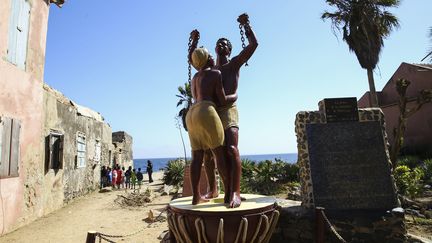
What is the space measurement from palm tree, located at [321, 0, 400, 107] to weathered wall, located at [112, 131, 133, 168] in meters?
14.8

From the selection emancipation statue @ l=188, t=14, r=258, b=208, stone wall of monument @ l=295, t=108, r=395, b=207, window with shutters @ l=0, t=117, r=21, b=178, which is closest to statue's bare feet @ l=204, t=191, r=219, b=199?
emancipation statue @ l=188, t=14, r=258, b=208

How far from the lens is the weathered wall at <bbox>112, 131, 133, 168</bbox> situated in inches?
779

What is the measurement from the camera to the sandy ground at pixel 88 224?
20.6 ft

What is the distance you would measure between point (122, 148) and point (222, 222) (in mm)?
19880

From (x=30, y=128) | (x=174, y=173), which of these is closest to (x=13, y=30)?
(x=30, y=128)

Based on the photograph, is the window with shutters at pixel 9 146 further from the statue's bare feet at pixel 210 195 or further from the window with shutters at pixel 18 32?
the statue's bare feet at pixel 210 195

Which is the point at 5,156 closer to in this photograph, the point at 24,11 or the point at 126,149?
the point at 24,11

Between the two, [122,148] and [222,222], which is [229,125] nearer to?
[222,222]

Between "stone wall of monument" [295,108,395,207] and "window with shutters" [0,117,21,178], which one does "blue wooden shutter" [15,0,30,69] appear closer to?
"window with shutters" [0,117,21,178]

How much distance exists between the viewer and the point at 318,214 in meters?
3.61

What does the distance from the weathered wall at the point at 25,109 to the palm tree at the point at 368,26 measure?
1232cm

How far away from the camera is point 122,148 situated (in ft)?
69.4

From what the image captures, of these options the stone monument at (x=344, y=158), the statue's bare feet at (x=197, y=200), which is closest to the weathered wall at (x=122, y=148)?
the stone monument at (x=344, y=158)

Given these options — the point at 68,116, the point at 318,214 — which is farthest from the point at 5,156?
the point at 318,214
